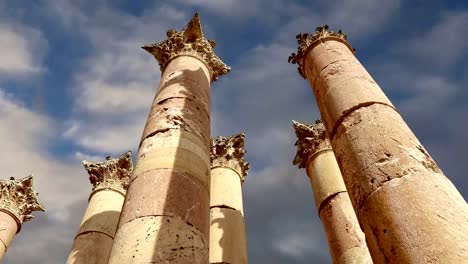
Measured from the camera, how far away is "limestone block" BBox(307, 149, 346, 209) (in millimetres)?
15508

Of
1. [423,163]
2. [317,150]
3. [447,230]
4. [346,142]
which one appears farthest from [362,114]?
[317,150]

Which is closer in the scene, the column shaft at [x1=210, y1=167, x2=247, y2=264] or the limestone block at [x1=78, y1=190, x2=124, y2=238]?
the column shaft at [x1=210, y1=167, x2=247, y2=264]

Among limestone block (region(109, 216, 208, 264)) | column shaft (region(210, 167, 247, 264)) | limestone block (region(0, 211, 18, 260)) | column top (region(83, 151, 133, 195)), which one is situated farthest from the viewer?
column top (region(83, 151, 133, 195))

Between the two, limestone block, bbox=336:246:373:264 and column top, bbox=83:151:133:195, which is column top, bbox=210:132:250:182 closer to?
column top, bbox=83:151:133:195

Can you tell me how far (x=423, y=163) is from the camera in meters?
7.32

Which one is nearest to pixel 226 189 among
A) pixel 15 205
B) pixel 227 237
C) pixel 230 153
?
pixel 230 153

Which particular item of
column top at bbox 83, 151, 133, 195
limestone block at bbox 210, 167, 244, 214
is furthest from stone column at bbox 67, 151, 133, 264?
limestone block at bbox 210, 167, 244, 214

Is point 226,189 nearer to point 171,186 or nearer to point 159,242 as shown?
point 171,186

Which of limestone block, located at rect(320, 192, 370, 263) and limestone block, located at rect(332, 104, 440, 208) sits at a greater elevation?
limestone block, located at rect(320, 192, 370, 263)

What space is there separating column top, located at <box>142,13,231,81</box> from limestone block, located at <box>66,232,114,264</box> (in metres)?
7.03

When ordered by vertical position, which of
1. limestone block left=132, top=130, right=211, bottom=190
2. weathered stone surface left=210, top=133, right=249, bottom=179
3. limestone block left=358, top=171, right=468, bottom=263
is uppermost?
weathered stone surface left=210, top=133, right=249, bottom=179

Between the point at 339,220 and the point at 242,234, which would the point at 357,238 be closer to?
the point at 339,220

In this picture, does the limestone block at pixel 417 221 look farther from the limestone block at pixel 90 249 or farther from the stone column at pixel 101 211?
the stone column at pixel 101 211

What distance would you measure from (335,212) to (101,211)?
9445 mm
